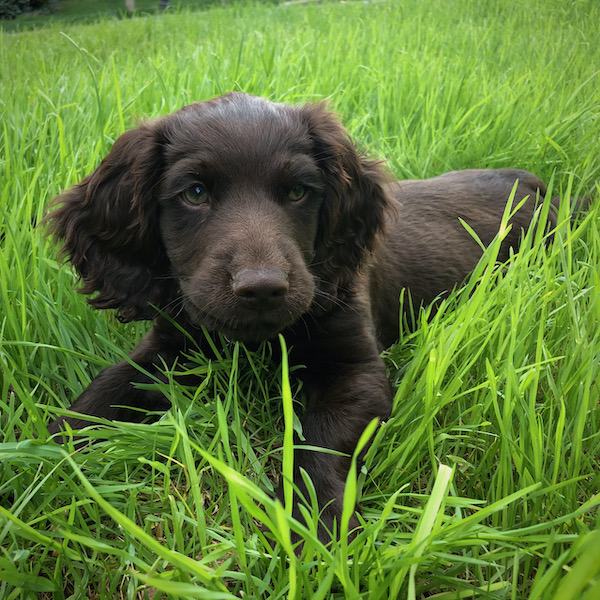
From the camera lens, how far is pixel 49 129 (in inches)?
119

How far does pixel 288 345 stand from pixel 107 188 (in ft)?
2.57

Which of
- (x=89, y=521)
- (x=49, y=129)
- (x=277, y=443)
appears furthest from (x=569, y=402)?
(x=49, y=129)

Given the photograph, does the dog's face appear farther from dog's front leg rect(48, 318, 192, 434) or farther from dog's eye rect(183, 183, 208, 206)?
dog's front leg rect(48, 318, 192, 434)

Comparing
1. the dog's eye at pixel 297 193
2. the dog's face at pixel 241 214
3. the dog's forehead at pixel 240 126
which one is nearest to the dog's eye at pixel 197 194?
the dog's face at pixel 241 214

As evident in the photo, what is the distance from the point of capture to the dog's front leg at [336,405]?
1.30 meters

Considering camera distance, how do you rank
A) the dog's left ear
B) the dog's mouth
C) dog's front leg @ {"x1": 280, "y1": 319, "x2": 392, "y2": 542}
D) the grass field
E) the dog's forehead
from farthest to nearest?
the dog's left ear, the dog's forehead, the dog's mouth, dog's front leg @ {"x1": 280, "y1": 319, "x2": 392, "y2": 542}, the grass field

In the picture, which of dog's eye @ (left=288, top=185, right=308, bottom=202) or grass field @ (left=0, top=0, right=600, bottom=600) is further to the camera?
dog's eye @ (left=288, top=185, right=308, bottom=202)

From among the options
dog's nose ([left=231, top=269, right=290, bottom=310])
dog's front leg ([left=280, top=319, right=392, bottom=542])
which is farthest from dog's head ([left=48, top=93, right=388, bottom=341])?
dog's front leg ([left=280, top=319, right=392, bottom=542])

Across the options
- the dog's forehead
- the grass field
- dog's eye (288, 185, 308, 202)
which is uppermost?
the dog's forehead

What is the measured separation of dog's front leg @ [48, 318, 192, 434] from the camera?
1649mm

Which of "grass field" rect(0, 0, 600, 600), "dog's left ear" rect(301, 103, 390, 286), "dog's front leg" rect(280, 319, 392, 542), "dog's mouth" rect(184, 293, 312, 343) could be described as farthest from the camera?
"dog's left ear" rect(301, 103, 390, 286)

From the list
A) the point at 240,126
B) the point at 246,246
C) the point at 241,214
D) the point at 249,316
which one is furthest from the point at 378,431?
the point at 240,126

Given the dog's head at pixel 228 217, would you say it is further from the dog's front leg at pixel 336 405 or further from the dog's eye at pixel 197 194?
the dog's front leg at pixel 336 405

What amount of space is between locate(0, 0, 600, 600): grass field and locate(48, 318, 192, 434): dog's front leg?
0.31 feet
